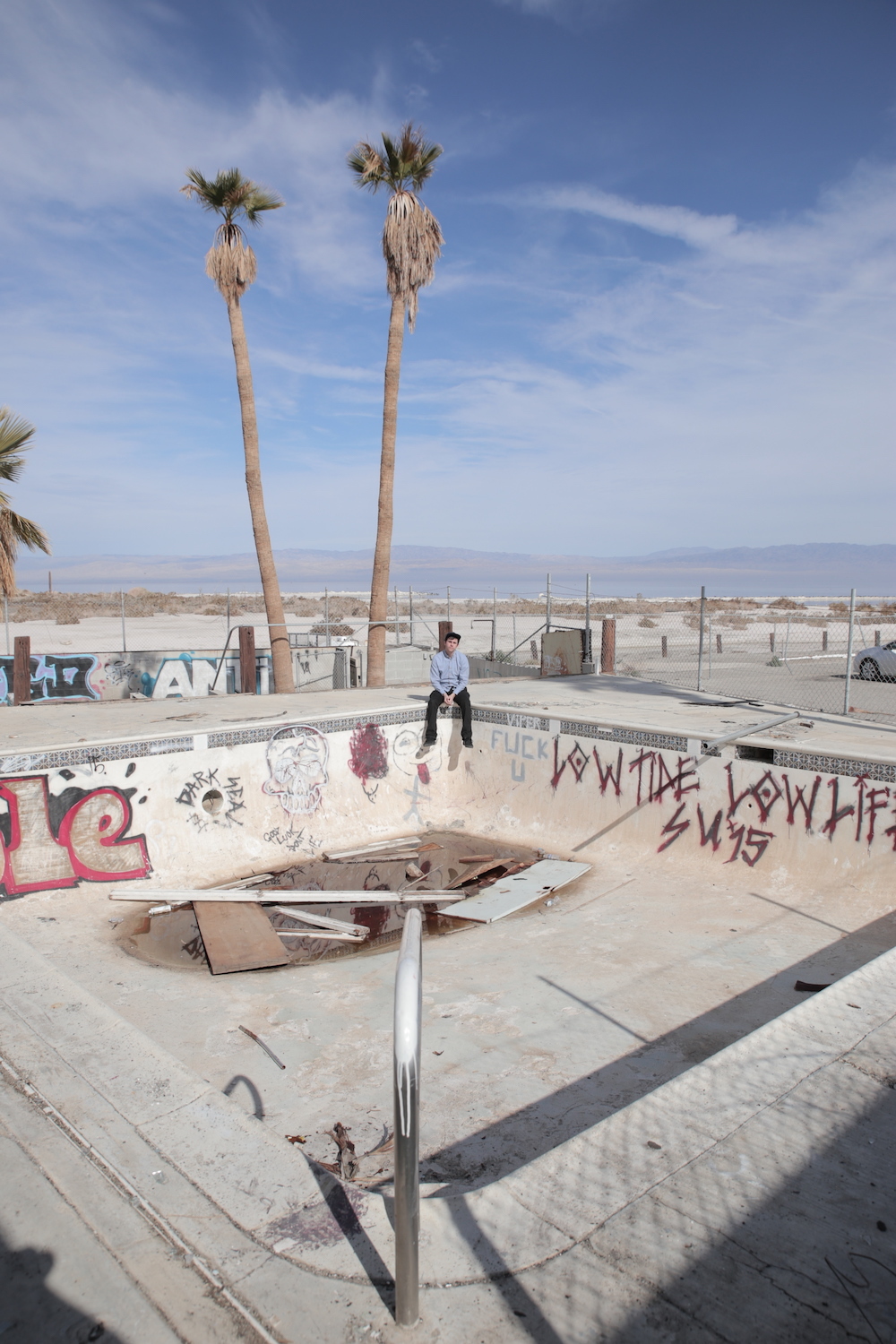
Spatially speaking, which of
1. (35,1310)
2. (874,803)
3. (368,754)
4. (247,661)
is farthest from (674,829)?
(247,661)

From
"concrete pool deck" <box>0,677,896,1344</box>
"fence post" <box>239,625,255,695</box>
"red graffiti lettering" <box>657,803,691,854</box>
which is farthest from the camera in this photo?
"fence post" <box>239,625,255,695</box>

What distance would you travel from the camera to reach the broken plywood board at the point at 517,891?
8.20 meters

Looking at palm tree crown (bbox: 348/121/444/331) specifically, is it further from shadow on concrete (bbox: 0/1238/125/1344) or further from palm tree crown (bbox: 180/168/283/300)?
shadow on concrete (bbox: 0/1238/125/1344)

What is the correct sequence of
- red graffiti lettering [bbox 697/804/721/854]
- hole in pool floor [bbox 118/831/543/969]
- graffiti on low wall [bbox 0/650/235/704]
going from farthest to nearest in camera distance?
1. graffiti on low wall [bbox 0/650/235/704]
2. red graffiti lettering [bbox 697/804/721/854]
3. hole in pool floor [bbox 118/831/543/969]

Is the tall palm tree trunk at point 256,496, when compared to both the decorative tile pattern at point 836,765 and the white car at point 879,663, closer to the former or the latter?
the decorative tile pattern at point 836,765

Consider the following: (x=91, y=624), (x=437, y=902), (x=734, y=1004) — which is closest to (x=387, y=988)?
(x=437, y=902)

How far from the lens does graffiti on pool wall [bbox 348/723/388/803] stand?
10.7 metres

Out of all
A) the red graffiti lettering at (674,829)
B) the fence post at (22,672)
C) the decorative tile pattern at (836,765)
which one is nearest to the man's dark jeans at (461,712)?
the red graffiti lettering at (674,829)

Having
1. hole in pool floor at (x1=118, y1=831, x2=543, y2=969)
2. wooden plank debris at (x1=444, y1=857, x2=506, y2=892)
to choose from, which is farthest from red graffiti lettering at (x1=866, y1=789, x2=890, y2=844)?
wooden plank debris at (x1=444, y1=857, x2=506, y2=892)

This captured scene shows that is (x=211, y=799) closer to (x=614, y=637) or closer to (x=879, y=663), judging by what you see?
(x=614, y=637)

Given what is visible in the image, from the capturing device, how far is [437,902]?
8617mm

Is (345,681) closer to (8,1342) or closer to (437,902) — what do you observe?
(437,902)

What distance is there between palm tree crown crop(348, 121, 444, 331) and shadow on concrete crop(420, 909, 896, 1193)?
46.5ft

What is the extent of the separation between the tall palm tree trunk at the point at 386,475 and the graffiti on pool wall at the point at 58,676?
638cm
